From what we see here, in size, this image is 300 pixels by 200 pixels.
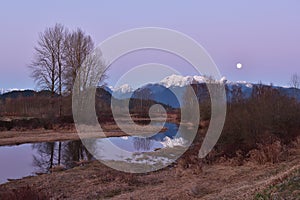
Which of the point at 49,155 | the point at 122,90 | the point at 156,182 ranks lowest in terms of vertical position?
the point at 156,182

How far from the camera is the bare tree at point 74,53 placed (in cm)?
4881

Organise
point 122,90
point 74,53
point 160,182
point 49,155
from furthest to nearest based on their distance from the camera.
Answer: point 74,53, point 122,90, point 49,155, point 160,182

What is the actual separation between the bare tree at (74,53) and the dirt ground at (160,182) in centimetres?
3213

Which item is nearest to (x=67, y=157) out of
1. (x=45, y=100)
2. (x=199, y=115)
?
(x=199, y=115)

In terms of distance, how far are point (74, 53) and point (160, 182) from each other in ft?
126

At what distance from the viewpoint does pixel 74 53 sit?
164 ft

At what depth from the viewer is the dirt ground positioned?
11.2m

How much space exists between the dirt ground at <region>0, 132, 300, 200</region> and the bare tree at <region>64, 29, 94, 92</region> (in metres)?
32.1

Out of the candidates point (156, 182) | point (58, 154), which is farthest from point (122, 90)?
point (156, 182)

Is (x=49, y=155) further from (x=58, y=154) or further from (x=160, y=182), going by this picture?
(x=160, y=182)

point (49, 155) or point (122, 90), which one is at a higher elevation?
point (122, 90)

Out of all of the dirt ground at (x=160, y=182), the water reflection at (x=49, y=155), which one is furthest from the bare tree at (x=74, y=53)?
the dirt ground at (x=160, y=182)

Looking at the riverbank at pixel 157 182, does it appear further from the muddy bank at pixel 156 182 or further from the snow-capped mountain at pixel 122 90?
the snow-capped mountain at pixel 122 90

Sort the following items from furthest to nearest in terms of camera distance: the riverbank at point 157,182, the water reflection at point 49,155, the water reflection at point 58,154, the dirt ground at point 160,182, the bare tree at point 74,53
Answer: the bare tree at point 74,53 < the water reflection at point 58,154 < the water reflection at point 49,155 < the riverbank at point 157,182 < the dirt ground at point 160,182
